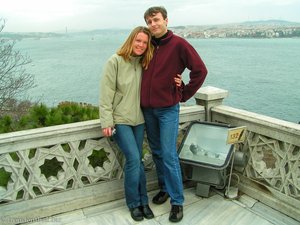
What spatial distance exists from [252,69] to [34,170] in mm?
57607

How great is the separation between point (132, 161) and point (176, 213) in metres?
0.72

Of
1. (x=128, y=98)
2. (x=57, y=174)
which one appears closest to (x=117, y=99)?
(x=128, y=98)

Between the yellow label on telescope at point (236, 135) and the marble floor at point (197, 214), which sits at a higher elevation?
the yellow label on telescope at point (236, 135)

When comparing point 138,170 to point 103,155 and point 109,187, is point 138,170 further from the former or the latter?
point 103,155

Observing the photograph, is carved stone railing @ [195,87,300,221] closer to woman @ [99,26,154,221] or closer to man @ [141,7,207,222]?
man @ [141,7,207,222]

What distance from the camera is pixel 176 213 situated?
3469mm

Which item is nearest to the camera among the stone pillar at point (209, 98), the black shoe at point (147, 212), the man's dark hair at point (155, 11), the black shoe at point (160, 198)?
the man's dark hair at point (155, 11)

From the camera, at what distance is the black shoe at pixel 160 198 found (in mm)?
3802

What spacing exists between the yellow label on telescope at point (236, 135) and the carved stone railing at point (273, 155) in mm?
210

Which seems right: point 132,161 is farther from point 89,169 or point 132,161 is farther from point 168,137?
point 89,169

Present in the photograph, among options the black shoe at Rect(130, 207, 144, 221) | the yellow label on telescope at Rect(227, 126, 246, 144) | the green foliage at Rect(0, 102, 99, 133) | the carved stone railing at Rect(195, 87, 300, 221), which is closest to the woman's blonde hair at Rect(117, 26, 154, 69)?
the yellow label on telescope at Rect(227, 126, 246, 144)

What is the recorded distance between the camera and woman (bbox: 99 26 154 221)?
10.5ft

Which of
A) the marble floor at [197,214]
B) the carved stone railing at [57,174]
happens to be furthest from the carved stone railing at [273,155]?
the carved stone railing at [57,174]

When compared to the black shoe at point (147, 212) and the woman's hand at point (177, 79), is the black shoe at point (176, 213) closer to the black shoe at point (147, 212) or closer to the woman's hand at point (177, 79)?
the black shoe at point (147, 212)
